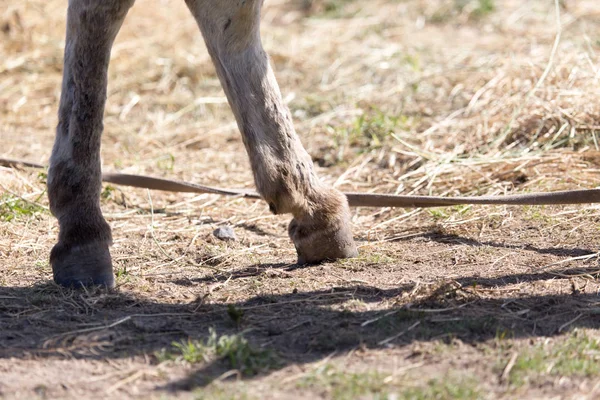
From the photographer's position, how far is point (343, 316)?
263 centimetres

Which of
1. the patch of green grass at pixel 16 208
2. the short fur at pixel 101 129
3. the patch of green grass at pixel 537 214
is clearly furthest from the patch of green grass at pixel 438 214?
the patch of green grass at pixel 16 208

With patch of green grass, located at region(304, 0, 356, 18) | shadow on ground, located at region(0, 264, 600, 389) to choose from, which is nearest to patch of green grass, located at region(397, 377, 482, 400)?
shadow on ground, located at region(0, 264, 600, 389)

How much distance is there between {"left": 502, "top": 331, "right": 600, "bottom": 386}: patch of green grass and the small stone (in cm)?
168

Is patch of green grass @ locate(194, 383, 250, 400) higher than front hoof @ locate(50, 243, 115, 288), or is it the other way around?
front hoof @ locate(50, 243, 115, 288)

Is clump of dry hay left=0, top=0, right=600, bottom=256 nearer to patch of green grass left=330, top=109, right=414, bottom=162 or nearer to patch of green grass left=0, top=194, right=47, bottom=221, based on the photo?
patch of green grass left=330, top=109, right=414, bottom=162

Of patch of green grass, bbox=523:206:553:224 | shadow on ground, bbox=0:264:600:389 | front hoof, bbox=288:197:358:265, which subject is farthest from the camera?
patch of green grass, bbox=523:206:553:224

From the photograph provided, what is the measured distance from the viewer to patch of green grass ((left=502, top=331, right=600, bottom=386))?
2.19 meters

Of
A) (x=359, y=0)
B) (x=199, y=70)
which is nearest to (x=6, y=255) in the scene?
(x=199, y=70)

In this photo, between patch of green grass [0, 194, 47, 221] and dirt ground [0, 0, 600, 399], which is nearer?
dirt ground [0, 0, 600, 399]

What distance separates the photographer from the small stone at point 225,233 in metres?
3.72

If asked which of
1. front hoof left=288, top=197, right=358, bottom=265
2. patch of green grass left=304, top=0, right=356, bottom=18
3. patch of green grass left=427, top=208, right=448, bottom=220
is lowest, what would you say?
patch of green grass left=427, top=208, right=448, bottom=220

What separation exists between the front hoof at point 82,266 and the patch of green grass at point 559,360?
4.76 ft

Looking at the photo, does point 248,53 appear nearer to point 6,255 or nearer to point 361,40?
point 6,255

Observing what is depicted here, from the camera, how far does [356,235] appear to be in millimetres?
3748
